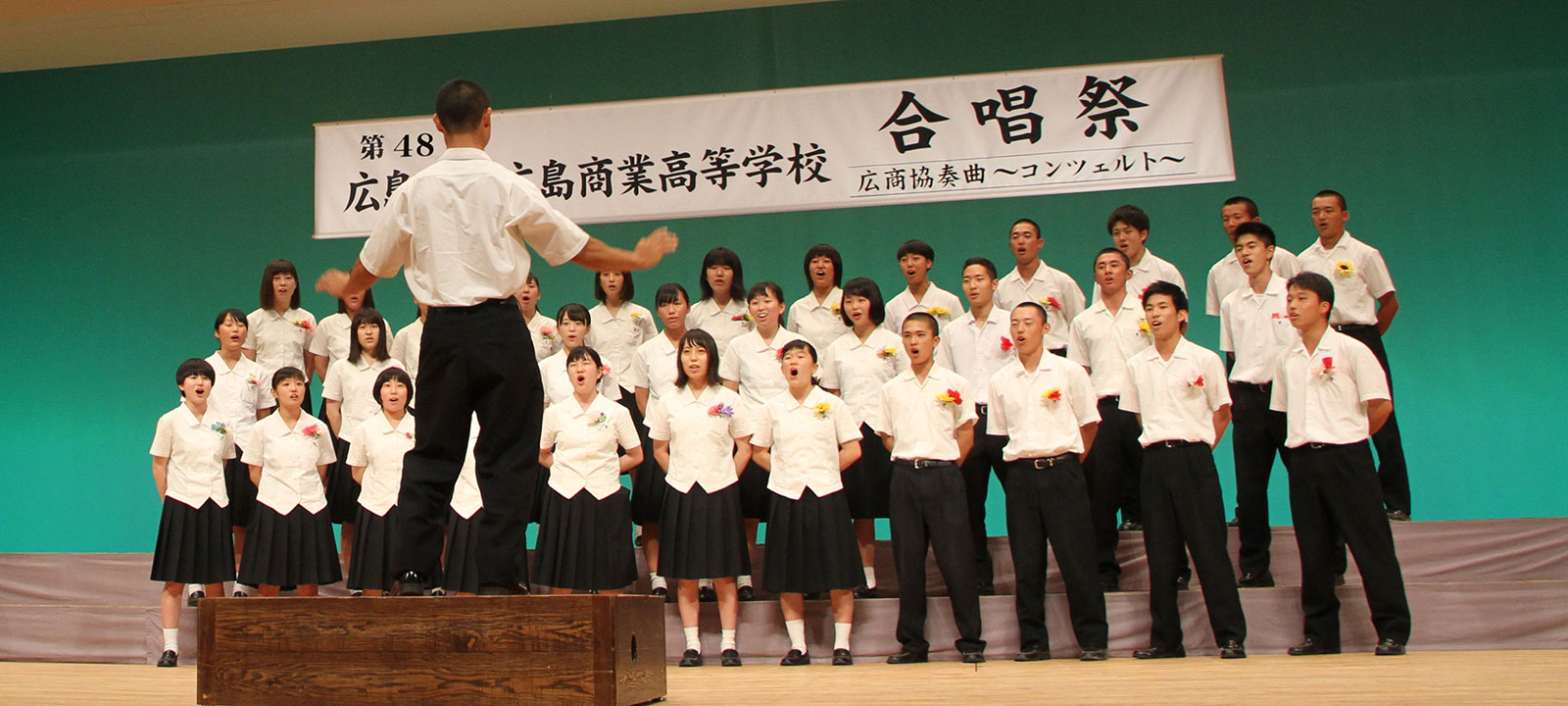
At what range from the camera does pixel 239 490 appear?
5086 mm

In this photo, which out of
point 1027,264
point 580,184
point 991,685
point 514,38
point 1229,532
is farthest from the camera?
point 514,38

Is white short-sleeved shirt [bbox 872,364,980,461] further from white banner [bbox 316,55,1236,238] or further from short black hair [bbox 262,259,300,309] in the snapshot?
short black hair [bbox 262,259,300,309]

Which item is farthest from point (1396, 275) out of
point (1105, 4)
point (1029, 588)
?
point (1029, 588)

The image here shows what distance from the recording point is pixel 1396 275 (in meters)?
6.06

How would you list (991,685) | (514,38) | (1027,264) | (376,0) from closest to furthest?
(991,685) < (1027,264) < (376,0) < (514,38)

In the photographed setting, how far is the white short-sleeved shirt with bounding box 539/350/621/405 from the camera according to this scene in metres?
4.90

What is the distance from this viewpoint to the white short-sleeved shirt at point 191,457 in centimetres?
486

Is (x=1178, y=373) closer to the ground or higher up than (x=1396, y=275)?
closer to the ground

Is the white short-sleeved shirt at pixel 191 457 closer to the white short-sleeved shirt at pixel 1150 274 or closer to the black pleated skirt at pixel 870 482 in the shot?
the black pleated skirt at pixel 870 482

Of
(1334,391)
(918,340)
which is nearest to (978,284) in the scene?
(918,340)

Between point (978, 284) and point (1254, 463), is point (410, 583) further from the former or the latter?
point (1254, 463)

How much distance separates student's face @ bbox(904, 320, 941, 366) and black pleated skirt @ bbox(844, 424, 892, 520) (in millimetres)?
468

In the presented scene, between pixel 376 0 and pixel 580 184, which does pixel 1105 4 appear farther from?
pixel 376 0

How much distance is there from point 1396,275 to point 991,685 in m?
4.09
